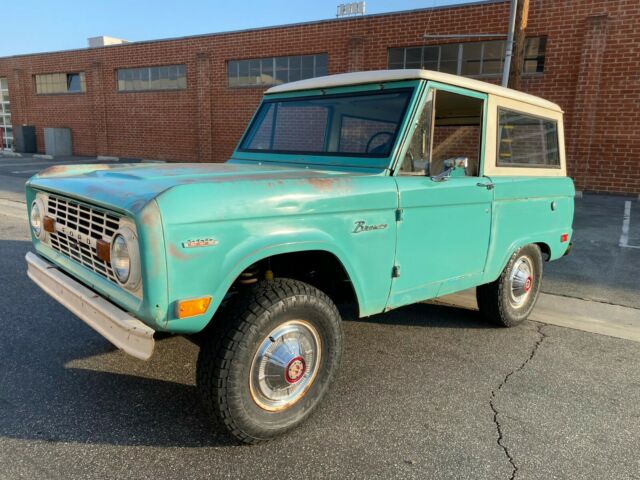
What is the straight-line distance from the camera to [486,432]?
8.58 ft

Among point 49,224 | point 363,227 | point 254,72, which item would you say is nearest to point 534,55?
point 254,72

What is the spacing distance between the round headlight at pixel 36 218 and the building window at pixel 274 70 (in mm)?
12952

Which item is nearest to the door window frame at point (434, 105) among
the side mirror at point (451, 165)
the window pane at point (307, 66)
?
the side mirror at point (451, 165)

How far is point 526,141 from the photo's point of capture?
13.2 feet

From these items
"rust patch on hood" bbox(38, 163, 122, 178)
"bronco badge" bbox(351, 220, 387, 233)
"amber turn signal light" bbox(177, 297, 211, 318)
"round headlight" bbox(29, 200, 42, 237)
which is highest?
"rust patch on hood" bbox(38, 163, 122, 178)

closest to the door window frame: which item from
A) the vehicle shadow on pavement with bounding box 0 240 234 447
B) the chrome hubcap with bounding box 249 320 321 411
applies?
the chrome hubcap with bounding box 249 320 321 411

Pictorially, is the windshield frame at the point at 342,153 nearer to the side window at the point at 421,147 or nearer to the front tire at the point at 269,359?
the side window at the point at 421,147

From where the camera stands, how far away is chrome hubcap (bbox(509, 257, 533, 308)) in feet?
13.4

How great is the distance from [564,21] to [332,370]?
12346 millimetres

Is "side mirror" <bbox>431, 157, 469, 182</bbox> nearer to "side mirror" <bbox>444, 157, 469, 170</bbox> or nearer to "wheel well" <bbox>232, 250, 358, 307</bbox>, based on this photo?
"side mirror" <bbox>444, 157, 469, 170</bbox>

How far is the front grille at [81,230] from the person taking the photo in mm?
2299

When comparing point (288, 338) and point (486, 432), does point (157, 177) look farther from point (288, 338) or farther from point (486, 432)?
point (486, 432)

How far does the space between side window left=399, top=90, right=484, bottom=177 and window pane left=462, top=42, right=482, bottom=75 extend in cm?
993

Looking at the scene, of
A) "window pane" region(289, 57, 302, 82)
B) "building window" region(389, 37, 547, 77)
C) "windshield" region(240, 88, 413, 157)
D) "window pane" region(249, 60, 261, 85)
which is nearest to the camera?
"windshield" region(240, 88, 413, 157)
